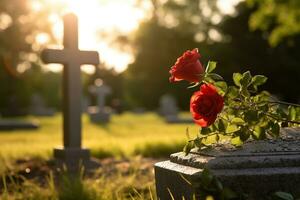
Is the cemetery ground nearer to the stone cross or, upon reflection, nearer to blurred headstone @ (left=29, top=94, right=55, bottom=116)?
the stone cross

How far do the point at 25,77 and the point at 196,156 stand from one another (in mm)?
38381

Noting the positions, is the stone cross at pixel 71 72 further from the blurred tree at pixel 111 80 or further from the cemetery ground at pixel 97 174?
the blurred tree at pixel 111 80

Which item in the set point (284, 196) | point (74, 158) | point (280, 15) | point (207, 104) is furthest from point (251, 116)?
point (280, 15)

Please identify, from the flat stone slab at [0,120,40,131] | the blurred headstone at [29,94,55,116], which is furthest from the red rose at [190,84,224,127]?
the blurred headstone at [29,94,55,116]

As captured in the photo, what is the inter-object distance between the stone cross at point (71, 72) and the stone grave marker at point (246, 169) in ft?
14.0

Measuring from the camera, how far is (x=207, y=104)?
2842 millimetres

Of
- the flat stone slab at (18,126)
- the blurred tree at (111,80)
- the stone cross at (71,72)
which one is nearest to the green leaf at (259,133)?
the stone cross at (71,72)

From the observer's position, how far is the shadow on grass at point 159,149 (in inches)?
323

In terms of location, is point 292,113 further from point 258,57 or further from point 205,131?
point 258,57

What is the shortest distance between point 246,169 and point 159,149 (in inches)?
218

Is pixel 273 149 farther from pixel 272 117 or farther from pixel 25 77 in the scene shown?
pixel 25 77

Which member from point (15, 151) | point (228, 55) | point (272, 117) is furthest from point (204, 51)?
point (272, 117)

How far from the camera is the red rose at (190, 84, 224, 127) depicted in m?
2.85

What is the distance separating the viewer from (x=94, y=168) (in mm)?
6871
